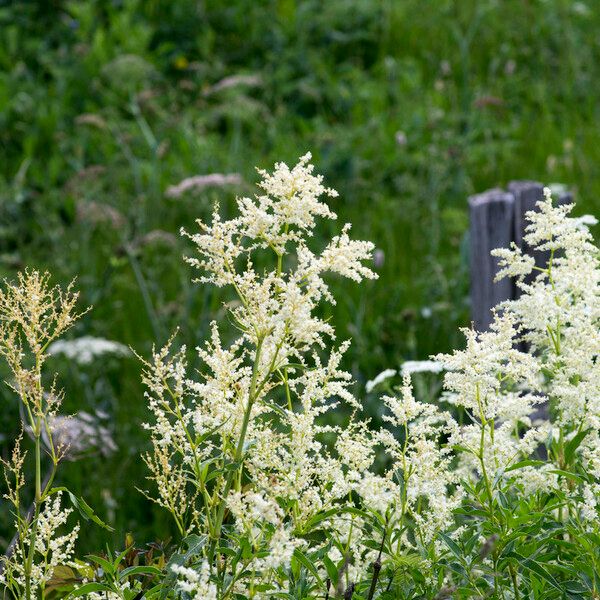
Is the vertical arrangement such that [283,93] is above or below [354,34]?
below

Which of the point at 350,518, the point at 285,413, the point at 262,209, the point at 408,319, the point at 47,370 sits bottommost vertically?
the point at 350,518

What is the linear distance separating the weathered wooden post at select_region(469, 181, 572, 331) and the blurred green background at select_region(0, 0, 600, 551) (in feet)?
1.62

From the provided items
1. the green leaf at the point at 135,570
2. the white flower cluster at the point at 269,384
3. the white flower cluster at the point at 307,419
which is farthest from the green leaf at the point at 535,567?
the green leaf at the point at 135,570

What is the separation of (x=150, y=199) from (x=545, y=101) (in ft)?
9.82

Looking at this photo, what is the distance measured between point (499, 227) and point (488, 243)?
71 mm

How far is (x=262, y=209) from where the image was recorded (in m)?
1.56

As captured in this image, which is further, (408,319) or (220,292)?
(220,292)

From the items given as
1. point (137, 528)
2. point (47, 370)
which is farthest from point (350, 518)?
point (47, 370)

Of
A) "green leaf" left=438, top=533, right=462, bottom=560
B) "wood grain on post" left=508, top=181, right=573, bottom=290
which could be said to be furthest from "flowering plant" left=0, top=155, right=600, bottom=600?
"wood grain on post" left=508, top=181, right=573, bottom=290

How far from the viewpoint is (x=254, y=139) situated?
6.84m

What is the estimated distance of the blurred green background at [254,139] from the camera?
14.8ft

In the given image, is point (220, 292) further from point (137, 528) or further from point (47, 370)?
point (137, 528)

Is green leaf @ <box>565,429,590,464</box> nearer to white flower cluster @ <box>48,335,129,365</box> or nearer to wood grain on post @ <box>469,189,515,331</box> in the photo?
wood grain on post @ <box>469,189,515,331</box>

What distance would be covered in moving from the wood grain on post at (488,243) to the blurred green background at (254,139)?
0.41 metres
